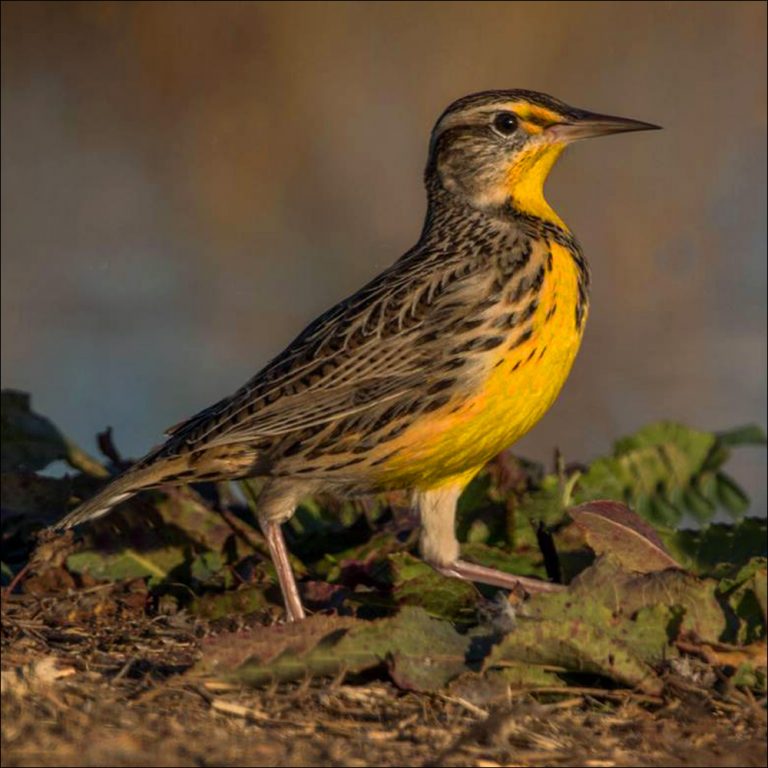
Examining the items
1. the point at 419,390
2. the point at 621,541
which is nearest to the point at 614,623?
the point at 621,541

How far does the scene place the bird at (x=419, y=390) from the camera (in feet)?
20.9

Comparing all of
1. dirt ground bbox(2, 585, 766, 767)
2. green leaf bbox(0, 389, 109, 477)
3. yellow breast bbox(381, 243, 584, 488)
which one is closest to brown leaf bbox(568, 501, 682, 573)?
yellow breast bbox(381, 243, 584, 488)

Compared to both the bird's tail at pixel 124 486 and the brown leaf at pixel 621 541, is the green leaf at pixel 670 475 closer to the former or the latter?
the brown leaf at pixel 621 541

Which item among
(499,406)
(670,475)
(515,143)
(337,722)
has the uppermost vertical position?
(515,143)

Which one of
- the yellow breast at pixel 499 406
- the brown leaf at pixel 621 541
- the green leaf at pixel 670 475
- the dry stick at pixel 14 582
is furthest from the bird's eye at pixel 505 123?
the dry stick at pixel 14 582

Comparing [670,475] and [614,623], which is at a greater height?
[614,623]

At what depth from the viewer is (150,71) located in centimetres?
1580

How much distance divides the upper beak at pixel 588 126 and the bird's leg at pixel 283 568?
1615 millimetres

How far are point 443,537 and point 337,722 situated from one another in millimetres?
1740

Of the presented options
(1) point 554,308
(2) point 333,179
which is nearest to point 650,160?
(2) point 333,179

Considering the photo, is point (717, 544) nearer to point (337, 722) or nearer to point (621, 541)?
point (621, 541)

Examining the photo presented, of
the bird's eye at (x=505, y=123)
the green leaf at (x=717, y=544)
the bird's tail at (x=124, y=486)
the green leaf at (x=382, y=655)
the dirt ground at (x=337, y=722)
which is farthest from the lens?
the bird's eye at (x=505, y=123)

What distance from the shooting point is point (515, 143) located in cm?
707

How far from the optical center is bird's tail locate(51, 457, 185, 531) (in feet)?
21.7
